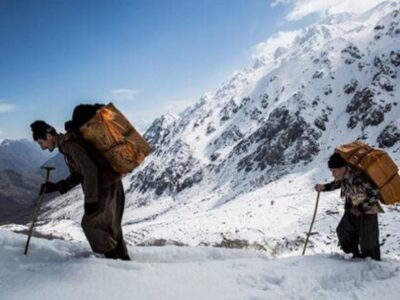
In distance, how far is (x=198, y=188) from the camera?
180 m

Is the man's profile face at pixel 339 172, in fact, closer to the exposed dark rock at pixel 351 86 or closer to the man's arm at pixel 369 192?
the man's arm at pixel 369 192

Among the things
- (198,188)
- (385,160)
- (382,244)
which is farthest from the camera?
(198,188)

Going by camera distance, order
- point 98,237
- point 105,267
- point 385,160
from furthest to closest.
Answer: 1. point 385,160
2. point 98,237
3. point 105,267

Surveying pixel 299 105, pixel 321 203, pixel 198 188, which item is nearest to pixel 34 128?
pixel 321 203

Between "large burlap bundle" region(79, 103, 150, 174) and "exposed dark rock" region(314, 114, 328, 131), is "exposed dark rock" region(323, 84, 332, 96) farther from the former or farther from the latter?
"large burlap bundle" region(79, 103, 150, 174)

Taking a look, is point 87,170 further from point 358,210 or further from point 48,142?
point 358,210

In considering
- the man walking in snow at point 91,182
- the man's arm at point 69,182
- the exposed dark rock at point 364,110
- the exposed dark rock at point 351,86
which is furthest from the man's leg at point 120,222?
the exposed dark rock at point 351,86

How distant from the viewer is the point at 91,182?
6.31 metres

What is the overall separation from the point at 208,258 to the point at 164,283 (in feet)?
6.85

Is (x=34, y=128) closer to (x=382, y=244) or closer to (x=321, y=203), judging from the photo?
(x=382, y=244)

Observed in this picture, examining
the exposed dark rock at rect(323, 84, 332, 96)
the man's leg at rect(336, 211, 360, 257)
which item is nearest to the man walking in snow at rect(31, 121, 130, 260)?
the man's leg at rect(336, 211, 360, 257)

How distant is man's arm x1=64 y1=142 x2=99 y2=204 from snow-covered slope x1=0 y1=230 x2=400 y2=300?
0.98m

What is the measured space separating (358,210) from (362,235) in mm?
472

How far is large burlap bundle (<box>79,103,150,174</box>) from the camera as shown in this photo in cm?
634
